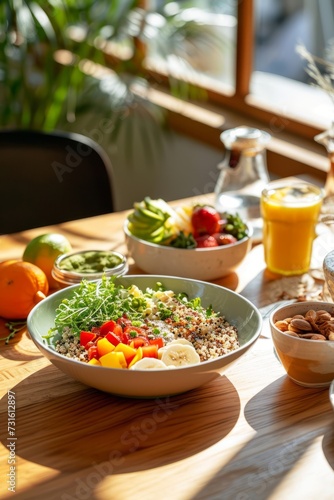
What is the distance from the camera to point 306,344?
117 cm

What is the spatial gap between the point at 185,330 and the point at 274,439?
260 mm

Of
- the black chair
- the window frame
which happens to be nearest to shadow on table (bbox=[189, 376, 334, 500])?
the black chair

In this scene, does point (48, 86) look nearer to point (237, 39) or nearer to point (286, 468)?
point (237, 39)

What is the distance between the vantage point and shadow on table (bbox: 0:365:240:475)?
107 centimetres

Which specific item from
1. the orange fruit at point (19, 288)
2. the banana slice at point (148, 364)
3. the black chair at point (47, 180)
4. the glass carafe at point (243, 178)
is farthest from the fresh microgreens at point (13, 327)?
the black chair at point (47, 180)

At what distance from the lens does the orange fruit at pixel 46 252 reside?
161cm

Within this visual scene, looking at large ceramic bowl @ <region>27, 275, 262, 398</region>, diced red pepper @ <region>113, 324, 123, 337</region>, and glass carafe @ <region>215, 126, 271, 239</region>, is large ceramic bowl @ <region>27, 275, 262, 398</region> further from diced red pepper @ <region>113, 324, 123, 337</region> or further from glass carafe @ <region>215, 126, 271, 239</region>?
glass carafe @ <region>215, 126, 271, 239</region>

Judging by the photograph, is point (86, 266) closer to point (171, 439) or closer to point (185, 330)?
point (185, 330)

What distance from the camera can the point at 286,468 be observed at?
1.04 metres

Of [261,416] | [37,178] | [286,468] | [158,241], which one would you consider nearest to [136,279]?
[158,241]

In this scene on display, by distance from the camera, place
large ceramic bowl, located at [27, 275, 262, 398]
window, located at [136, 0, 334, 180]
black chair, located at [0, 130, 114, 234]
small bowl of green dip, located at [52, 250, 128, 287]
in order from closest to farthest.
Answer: large ceramic bowl, located at [27, 275, 262, 398] → small bowl of green dip, located at [52, 250, 128, 287] → black chair, located at [0, 130, 114, 234] → window, located at [136, 0, 334, 180]

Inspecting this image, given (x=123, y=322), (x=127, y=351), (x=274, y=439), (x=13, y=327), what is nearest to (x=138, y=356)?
(x=127, y=351)

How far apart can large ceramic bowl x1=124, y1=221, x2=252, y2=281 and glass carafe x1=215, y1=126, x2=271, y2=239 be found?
26 centimetres

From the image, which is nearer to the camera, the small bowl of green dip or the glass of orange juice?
the small bowl of green dip
